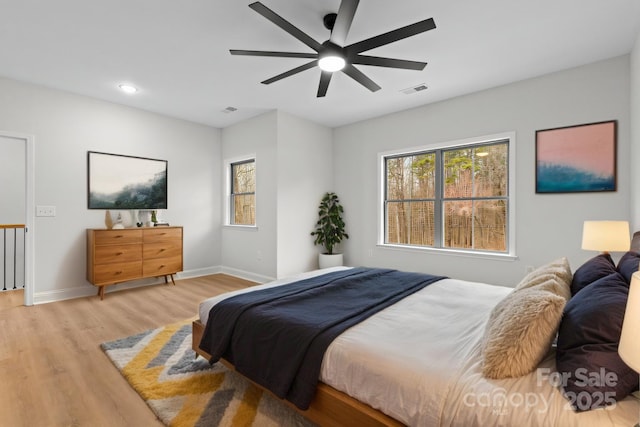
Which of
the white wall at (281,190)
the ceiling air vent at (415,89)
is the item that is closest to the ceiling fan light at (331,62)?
the ceiling air vent at (415,89)

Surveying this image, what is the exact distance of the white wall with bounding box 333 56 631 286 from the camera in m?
3.13

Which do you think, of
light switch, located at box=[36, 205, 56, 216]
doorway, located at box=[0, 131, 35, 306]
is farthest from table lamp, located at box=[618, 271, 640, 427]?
doorway, located at box=[0, 131, 35, 306]

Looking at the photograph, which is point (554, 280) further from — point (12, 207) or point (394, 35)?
point (12, 207)

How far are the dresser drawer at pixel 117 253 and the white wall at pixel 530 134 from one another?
3523mm

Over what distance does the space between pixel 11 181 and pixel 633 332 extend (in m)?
7.90

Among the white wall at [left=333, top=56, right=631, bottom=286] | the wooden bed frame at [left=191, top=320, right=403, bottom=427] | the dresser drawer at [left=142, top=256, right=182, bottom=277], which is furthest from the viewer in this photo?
the dresser drawer at [left=142, top=256, right=182, bottom=277]

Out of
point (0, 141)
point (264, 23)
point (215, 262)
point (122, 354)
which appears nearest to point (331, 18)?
point (264, 23)

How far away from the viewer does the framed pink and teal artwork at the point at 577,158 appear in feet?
10.3

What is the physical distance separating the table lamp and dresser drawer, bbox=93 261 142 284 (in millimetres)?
4864

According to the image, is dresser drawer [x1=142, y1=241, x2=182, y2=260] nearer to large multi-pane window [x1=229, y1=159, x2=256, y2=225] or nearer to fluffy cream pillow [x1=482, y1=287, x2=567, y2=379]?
large multi-pane window [x1=229, y1=159, x2=256, y2=225]

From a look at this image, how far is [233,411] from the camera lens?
183 cm

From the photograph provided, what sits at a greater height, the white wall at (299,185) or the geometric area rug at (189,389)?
the white wall at (299,185)

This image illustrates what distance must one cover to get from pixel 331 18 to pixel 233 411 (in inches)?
113

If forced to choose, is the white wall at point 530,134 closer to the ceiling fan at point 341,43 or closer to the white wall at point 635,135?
the white wall at point 635,135
